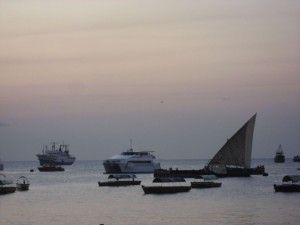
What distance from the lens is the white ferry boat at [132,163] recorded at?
169m

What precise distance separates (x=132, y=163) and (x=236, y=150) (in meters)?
42.1

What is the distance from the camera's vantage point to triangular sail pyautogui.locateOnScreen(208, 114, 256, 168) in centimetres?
13250

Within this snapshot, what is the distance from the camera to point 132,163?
170 meters

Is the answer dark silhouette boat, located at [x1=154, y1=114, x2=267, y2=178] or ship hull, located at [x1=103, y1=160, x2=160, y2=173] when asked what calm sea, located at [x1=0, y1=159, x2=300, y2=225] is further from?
ship hull, located at [x1=103, y1=160, x2=160, y2=173]

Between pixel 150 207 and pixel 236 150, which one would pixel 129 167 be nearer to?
pixel 236 150

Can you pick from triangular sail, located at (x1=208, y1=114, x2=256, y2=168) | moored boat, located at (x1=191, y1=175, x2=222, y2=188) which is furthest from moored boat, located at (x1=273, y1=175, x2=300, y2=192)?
triangular sail, located at (x1=208, y1=114, x2=256, y2=168)

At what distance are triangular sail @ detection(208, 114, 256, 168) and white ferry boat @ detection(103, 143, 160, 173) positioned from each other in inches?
1506

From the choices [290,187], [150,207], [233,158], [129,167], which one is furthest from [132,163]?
[150,207]

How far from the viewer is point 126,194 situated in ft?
323

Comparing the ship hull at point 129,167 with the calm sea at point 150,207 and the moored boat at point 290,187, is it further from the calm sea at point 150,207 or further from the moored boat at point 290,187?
the moored boat at point 290,187

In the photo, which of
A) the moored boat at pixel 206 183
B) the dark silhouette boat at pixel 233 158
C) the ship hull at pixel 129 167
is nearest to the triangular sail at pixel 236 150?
the dark silhouette boat at pixel 233 158

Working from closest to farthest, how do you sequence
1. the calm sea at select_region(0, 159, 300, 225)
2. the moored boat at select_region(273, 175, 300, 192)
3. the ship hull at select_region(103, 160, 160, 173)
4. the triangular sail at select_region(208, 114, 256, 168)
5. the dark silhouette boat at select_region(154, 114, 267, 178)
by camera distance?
the calm sea at select_region(0, 159, 300, 225) < the moored boat at select_region(273, 175, 300, 192) < the triangular sail at select_region(208, 114, 256, 168) < the dark silhouette boat at select_region(154, 114, 267, 178) < the ship hull at select_region(103, 160, 160, 173)

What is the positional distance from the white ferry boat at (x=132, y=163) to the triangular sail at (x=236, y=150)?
125 feet

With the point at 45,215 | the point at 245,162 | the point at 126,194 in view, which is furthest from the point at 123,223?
the point at 245,162
